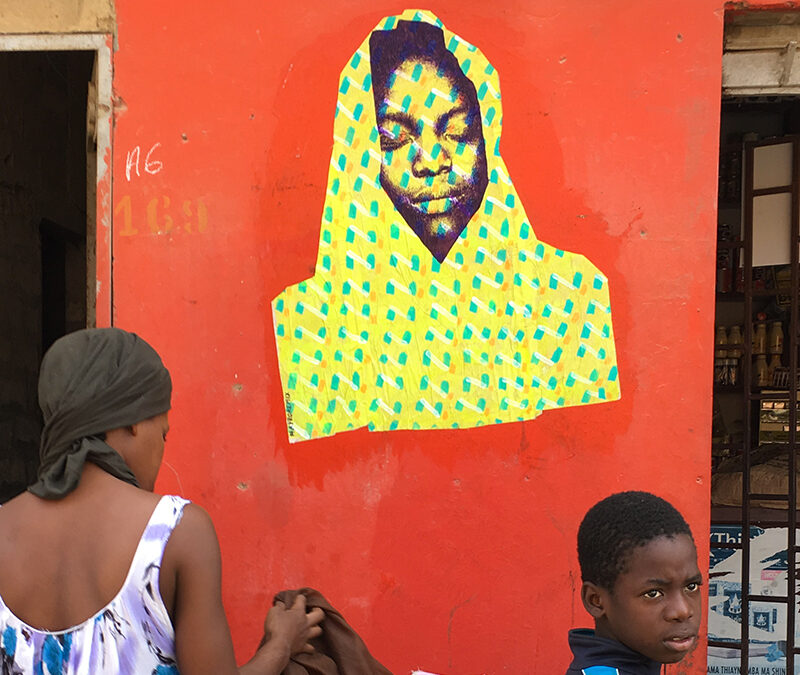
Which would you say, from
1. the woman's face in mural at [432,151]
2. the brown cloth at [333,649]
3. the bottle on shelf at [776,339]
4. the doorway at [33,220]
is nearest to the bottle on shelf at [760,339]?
the bottle on shelf at [776,339]

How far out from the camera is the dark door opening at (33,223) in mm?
5691

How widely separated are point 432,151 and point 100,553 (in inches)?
81.8

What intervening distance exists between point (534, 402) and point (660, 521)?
130 centimetres

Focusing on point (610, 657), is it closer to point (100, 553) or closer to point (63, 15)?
point (100, 553)

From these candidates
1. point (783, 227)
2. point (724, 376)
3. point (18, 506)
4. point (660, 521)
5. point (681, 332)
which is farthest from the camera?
point (724, 376)

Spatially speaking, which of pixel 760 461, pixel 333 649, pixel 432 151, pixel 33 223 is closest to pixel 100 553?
pixel 333 649

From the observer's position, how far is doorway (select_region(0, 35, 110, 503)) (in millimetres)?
5688

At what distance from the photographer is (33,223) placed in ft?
Answer: 20.0

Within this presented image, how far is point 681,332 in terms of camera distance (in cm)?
302

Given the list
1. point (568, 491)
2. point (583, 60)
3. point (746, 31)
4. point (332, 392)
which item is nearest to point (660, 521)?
point (568, 491)

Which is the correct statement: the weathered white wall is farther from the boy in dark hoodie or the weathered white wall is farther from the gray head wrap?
the boy in dark hoodie

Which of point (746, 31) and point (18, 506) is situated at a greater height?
point (746, 31)

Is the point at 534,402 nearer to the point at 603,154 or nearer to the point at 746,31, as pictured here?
the point at 603,154

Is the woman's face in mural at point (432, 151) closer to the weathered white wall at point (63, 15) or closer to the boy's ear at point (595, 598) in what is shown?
the weathered white wall at point (63, 15)
